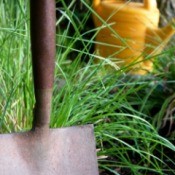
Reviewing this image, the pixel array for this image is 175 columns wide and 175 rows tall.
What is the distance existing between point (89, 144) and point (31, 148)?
14cm

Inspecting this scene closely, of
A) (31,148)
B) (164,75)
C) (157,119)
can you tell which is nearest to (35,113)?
(31,148)

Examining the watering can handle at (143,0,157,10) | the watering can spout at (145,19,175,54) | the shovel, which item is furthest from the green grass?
the watering can handle at (143,0,157,10)

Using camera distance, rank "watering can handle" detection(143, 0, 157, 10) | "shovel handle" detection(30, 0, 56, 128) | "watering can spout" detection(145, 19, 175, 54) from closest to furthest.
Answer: "shovel handle" detection(30, 0, 56, 128) < "watering can spout" detection(145, 19, 175, 54) < "watering can handle" detection(143, 0, 157, 10)

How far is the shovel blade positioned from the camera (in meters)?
1.17

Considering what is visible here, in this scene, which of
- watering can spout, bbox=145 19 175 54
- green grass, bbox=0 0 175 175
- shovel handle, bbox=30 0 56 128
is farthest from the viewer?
watering can spout, bbox=145 19 175 54

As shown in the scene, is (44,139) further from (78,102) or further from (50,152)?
(78,102)

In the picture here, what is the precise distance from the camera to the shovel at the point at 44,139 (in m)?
1.11

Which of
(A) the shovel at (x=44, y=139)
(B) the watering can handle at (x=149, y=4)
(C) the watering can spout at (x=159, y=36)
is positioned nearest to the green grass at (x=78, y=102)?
(A) the shovel at (x=44, y=139)

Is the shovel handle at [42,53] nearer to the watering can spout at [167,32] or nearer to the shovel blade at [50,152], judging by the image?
the shovel blade at [50,152]

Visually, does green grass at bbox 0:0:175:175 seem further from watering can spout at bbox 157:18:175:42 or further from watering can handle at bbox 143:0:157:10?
watering can handle at bbox 143:0:157:10

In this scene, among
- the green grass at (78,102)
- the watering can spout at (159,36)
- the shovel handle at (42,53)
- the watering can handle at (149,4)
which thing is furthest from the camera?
the watering can handle at (149,4)

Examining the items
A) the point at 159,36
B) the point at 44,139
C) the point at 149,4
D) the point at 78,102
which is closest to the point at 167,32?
the point at 159,36

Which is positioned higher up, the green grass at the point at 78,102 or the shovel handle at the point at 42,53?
the shovel handle at the point at 42,53

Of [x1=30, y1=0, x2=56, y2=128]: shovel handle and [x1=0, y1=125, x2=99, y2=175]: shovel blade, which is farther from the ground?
[x1=30, y1=0, x2=56, y2=128]: shovel handle
